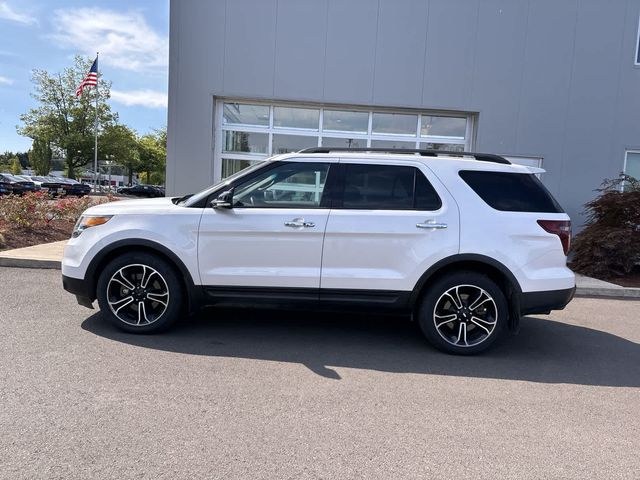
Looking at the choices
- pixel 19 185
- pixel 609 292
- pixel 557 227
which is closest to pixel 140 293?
pixel 557 227

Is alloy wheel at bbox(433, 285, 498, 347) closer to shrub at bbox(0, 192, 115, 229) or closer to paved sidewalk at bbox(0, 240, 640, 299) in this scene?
paved sidewalk at bbox(0, 240, 640, 299)

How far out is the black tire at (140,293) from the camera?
480cm

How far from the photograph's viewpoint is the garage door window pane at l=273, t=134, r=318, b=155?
1141cm

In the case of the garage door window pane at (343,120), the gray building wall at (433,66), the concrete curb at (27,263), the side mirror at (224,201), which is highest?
the gray building wall at (433,66)

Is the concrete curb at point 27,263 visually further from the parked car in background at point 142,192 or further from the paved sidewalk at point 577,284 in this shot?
the parked car in background at point 142,192

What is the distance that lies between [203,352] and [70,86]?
154 ft

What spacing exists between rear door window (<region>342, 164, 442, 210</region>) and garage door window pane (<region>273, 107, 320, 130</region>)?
6.89m

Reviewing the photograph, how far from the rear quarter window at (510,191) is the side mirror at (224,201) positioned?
91.4 inches

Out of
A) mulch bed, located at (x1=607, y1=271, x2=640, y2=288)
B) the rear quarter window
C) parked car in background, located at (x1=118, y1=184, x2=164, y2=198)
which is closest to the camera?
the rear quarter window

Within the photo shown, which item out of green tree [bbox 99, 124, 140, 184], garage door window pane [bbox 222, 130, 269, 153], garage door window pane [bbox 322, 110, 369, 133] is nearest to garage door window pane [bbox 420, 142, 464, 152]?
garage door window pane [bbox 322, 110, 369, 133]

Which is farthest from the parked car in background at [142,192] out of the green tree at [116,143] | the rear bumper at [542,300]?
the rear bumper at [542,300]

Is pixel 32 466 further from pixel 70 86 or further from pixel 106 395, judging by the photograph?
pixel 70 86

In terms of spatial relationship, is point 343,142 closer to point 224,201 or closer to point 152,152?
point 224,201

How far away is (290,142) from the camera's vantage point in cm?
1146
